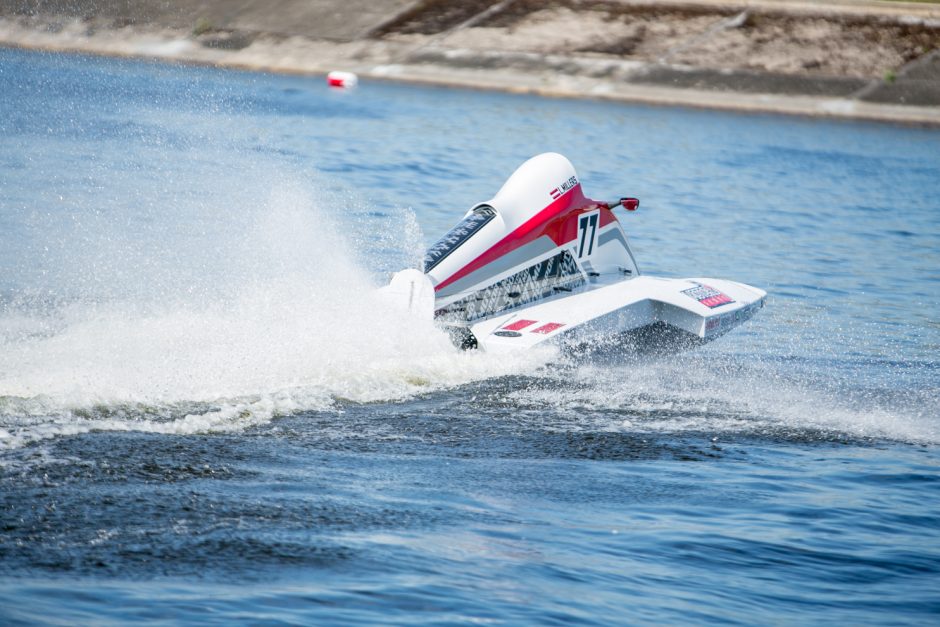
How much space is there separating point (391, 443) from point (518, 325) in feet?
6.83

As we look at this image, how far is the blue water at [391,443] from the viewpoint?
17.3 feet

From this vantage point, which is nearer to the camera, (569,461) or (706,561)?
(706,561)

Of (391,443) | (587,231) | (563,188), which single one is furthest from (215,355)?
(587,231)

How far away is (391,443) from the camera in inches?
275

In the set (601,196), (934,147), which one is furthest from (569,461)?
(934,147)

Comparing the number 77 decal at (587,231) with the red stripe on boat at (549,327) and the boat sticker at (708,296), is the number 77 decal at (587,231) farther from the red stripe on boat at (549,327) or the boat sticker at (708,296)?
the red stripe on boat at (549,327)

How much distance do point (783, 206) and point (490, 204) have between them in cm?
1319

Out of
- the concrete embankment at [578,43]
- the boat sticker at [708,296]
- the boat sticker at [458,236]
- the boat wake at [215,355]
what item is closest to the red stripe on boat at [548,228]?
the boat sticker at [458,236]

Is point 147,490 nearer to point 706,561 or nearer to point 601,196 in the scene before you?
point 706,561

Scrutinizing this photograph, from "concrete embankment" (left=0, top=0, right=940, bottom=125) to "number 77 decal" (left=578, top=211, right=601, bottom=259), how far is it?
2670 centimetres

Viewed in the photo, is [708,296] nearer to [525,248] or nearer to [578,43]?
[525,248]

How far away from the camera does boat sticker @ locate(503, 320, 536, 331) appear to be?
28.6 ft

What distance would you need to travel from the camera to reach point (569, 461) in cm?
708

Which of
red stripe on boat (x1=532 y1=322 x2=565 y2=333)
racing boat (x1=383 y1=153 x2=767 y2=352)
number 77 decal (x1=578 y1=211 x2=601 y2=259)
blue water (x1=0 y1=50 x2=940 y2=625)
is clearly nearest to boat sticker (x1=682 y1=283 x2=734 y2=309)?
racing boat (x1=383 y1=153 x2=767 y2=352)
